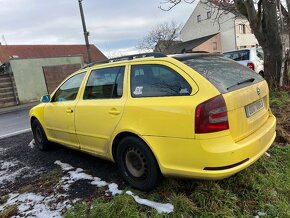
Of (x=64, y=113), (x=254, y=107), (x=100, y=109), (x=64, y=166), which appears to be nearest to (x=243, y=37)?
(x=64, y=113)

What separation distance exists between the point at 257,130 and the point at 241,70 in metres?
0.78

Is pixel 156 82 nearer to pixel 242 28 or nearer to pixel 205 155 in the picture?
pixel 205 155

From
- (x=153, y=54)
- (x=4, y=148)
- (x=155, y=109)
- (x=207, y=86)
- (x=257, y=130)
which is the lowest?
(x=4, y=148)

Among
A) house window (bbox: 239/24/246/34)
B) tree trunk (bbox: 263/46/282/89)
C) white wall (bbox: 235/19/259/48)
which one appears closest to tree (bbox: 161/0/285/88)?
tree trunk (bbox: 263/46/282/89)

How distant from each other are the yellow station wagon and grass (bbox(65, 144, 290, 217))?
0.29 meters

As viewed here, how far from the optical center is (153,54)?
3510 millimetres

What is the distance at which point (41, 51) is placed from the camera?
35.1 m

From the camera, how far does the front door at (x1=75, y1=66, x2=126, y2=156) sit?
11.8 ft

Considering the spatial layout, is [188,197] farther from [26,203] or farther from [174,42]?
[174,42]

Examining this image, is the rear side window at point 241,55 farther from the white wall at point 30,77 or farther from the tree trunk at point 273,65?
the white wall at point 30,77

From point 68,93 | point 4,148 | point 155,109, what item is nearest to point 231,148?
point 155,109

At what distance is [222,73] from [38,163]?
3.49m

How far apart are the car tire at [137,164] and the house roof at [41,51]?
29.0m

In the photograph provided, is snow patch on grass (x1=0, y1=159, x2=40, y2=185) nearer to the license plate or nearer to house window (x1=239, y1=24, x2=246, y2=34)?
the license plate
